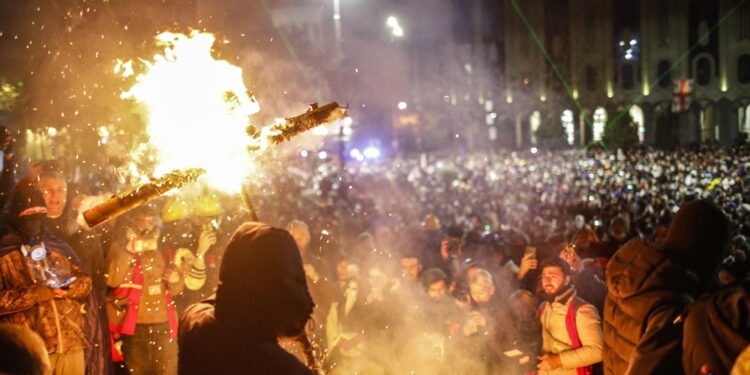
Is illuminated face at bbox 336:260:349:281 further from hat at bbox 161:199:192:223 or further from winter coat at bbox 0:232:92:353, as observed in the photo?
winter coat at bbox 0:232:92:353

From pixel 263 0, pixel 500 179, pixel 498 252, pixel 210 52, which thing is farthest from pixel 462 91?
pixel 210 52

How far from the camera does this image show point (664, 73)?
57.7 metres

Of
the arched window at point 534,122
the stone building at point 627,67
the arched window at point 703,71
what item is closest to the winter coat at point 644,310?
the stone building at point 627,67

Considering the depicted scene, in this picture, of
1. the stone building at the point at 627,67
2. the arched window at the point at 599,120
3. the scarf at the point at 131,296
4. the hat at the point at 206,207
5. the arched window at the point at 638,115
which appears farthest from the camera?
the arched window at the point at 599,120

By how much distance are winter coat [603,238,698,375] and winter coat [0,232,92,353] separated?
3826 mm

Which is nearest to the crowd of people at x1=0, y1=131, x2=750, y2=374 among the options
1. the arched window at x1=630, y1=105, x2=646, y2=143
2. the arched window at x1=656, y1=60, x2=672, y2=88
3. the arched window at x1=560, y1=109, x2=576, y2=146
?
the arched window at x1=630, y1=105, x2=646, y2=143

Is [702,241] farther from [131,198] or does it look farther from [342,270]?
[342,270]

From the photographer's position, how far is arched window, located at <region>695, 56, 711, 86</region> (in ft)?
181

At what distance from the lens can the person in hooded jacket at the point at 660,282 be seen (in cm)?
291

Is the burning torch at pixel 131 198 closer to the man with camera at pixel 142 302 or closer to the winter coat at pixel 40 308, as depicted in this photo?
the winter coat at pixel 40 308

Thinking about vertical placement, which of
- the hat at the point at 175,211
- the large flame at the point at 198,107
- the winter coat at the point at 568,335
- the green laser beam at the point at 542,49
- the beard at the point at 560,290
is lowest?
the winter coat at the point at 568,335

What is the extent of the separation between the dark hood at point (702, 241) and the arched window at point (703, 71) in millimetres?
60591

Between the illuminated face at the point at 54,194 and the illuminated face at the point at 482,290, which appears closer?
the illuminated face at the point at 54,194

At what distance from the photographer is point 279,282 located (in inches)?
86.3
